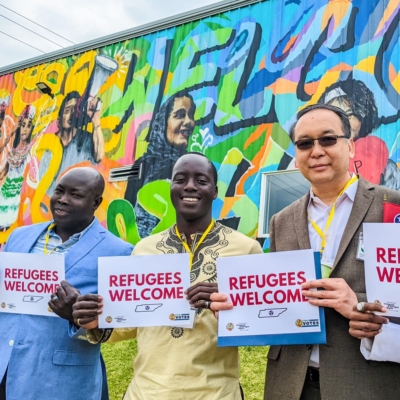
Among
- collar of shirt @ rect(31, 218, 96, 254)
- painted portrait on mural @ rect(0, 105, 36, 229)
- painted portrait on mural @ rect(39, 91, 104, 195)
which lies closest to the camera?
collar of shirt @ rect(31, 218, 96, 254)

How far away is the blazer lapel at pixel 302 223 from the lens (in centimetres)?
206

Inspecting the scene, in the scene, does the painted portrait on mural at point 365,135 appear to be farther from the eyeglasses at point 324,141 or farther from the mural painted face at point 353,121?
the eyeglasses at point 324,141

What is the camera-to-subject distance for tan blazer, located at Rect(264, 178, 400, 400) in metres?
1.83

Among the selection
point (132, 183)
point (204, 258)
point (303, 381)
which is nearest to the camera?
point (303, 381)

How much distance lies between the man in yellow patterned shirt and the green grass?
95.2 inches

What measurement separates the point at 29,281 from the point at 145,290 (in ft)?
2.26

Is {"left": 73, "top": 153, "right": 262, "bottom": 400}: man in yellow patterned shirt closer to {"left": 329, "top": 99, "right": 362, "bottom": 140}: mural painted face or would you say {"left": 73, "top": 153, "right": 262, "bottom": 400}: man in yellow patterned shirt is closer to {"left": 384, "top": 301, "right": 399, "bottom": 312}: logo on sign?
{"left": 384, "top": 301, "right": 399, "bottom": 312}: logo on sign

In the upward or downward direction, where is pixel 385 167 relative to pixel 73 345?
upward

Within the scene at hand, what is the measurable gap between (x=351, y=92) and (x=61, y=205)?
19.8 ft

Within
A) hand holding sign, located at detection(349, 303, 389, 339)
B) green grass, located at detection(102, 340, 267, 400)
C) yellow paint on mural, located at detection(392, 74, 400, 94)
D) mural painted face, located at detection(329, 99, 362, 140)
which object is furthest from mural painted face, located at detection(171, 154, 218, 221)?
yellow paint on mural, located at detection(392, 74, 400, 94)

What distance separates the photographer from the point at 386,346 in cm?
176

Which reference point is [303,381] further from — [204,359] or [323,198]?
[323,198]

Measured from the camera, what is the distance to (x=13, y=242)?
9.19ft

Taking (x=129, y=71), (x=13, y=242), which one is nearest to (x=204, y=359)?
(x=13, y=242)
